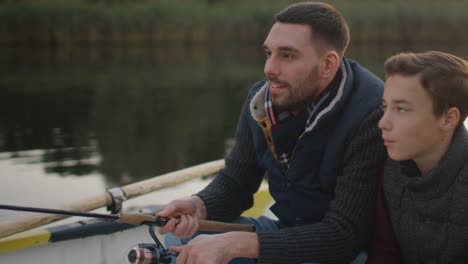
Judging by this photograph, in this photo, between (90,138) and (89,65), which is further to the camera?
(89,65)

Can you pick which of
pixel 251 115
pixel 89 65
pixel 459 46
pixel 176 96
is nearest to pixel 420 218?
pixel 251 115

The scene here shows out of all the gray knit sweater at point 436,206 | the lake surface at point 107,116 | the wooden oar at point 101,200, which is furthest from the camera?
the lake surface at point 107,116

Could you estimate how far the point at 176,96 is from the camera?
60.7ft

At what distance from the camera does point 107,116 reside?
15.6 m

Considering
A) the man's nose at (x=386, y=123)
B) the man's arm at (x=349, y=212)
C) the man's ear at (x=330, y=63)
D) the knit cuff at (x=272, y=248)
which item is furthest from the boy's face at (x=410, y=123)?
the knit cuff at (x=272, y=248)

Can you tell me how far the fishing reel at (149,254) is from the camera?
2742 mm

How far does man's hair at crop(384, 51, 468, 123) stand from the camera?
252 cm

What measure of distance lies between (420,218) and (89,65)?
76.4 feet

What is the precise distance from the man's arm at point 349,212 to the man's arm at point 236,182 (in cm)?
61

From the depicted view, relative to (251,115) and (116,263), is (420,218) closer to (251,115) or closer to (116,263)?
(251,115)

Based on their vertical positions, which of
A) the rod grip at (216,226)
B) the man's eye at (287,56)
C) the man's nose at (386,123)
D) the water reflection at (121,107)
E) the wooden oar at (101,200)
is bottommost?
the water reflection at (121,107)

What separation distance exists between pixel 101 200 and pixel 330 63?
2013 mm

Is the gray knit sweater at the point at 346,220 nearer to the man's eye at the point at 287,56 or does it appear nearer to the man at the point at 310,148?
the man at the point at 310,148

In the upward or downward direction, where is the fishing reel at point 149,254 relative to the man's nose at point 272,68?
downward
